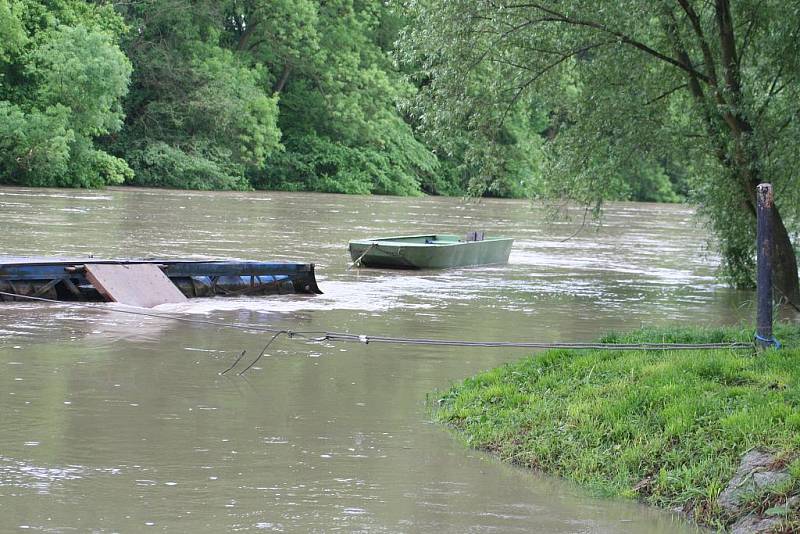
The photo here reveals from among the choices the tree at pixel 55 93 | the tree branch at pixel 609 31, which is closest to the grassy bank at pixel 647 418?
the tree branch at pixel 609 31

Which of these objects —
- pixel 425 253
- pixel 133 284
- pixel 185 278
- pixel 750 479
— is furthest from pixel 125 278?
pixel 750 479

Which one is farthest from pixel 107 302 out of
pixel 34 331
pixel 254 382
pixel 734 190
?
pixel 734 190

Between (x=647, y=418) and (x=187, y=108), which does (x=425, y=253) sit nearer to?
(x=647, y=418)

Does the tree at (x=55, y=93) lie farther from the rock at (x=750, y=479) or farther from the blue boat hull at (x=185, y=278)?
the rock at (x=750, y=479)

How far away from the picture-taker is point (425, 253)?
1040 inches

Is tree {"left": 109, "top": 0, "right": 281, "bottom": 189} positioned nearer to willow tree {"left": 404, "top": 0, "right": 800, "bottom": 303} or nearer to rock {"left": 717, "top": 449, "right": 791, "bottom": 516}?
willow tree {"left": 404, "top": 0, "right": 800, "bottom": 303}

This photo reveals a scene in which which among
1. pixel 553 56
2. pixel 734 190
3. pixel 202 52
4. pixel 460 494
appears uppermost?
pixel 202 52

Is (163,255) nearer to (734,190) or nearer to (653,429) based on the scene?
(734,190)

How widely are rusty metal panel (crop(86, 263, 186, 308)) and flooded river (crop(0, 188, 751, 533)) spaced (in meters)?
0.37

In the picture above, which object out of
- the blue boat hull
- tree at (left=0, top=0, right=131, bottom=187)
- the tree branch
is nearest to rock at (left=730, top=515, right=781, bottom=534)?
the tree branch

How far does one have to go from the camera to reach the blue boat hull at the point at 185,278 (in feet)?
57.3

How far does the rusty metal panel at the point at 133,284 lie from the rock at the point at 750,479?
11.5 meters

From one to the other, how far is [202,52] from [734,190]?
174 ft

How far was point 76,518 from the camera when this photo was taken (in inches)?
280
